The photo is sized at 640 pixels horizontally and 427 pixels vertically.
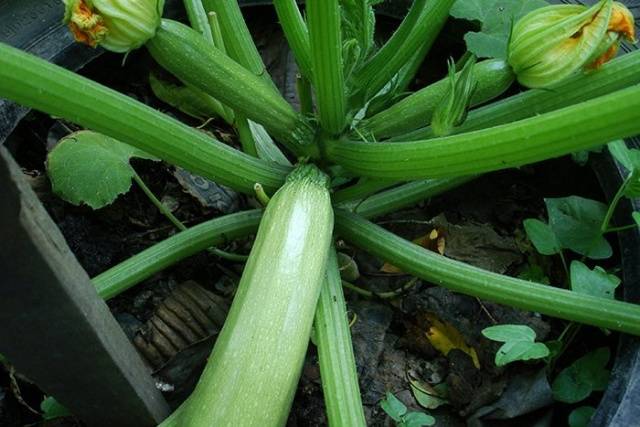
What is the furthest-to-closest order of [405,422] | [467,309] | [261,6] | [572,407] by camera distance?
[261,6]
[467,309]
[572,407]
[405,422]

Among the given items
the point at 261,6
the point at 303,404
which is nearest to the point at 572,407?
the point at 303,404

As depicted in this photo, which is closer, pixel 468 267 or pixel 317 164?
pixel 468 267

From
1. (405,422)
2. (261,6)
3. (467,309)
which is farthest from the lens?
(261,6)

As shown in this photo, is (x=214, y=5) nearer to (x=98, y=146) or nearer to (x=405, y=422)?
(x=98, y=146)

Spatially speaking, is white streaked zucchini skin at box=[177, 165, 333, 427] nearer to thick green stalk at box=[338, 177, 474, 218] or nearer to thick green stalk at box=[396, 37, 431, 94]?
thick green stalk at box=[338, 177, 474, 218]

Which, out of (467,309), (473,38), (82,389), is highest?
(473,38)

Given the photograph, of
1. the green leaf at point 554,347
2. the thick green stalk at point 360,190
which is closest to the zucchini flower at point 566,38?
the thick green stalk at point 360,190
